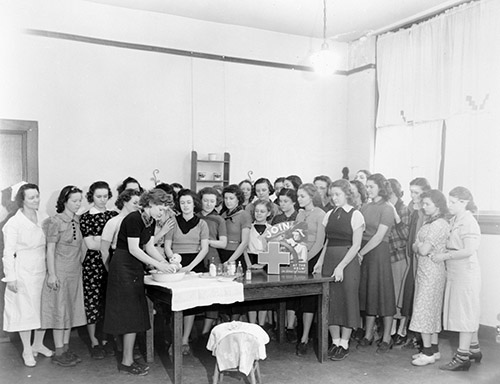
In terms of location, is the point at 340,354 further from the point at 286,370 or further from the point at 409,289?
the point at 409,289

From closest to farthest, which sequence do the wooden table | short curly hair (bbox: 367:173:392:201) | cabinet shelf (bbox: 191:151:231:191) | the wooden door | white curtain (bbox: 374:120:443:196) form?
the wooden table, short curly hair (bbox: 367:173:392:201), the wooden door, white curtain (bbox: 374:120:443:196), cabinet shelf (bbox: 191:151:231:191)

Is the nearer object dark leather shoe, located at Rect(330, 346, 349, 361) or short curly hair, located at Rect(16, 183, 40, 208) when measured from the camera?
short curly hair, located at Rect(16, 183, 40, 208)

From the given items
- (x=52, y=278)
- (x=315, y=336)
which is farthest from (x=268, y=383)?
(x=52, y=278)

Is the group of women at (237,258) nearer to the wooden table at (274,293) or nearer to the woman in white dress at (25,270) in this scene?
the woman in white dress at (25,270)

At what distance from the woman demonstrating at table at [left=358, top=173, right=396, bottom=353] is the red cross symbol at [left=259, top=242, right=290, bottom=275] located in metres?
0.84

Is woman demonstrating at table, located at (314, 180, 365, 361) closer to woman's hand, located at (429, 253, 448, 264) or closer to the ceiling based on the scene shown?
woman's hand, located at (429, 253, 448, 264)

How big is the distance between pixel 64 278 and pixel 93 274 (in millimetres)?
271

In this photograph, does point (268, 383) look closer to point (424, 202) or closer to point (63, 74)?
point (424, 202)

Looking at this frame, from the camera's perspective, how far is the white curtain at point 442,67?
18.8ft

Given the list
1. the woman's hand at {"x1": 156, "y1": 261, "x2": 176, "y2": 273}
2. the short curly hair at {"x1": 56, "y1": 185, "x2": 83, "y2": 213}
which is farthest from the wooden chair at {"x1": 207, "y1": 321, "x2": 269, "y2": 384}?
the short curly hair at {"x1": 56, "y1": 185, "x2": 83, "y2": 213}

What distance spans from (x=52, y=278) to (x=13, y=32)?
2955mm

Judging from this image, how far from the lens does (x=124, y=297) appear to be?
4246 mm

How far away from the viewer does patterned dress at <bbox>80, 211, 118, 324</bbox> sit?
4.86 meters

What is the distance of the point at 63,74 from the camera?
20.1ft
